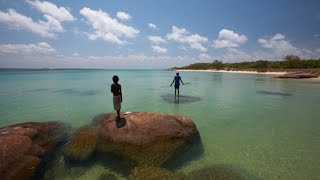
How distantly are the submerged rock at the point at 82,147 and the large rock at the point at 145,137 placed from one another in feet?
1.06

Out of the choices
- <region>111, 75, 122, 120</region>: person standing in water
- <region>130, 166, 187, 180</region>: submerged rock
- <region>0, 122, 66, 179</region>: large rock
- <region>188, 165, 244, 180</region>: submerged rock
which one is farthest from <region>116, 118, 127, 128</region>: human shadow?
<region>188, 165, 244, 180</region>: submerged rock

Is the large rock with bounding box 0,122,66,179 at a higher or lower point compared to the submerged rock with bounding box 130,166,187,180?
higher

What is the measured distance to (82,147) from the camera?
801 cm

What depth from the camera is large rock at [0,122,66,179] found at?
20.2ft

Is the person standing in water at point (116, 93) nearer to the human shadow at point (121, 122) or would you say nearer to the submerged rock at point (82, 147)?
the human shadow at point (121, 122)

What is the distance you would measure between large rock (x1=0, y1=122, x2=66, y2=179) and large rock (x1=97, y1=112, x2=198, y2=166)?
1984 millimetres

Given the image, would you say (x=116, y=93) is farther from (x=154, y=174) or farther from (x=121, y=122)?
(x=154, y=174)

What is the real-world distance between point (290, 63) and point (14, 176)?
93.8 metres

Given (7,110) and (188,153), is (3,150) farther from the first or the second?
(7,110)

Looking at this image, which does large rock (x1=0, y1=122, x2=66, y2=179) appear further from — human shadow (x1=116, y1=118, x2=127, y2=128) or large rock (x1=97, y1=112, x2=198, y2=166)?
human shadow (x1=116, y1=118, x2=127, y2=128)

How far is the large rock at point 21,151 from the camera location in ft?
20.2

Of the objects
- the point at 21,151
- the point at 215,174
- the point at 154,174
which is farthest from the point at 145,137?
the point at 21,151

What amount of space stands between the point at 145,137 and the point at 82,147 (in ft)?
7.50

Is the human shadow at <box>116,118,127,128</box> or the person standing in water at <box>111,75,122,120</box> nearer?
the human shadow at <box>116,118,127,128</box>
